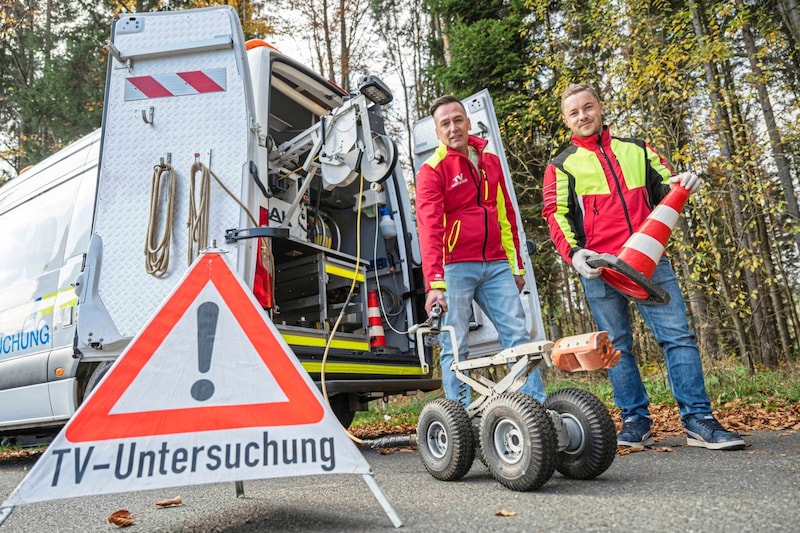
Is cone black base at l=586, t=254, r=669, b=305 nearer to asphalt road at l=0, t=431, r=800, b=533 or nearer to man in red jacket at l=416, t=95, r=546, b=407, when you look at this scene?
man in red jacket at l=416, t=95, r=546, b=407

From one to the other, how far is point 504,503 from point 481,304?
144cm

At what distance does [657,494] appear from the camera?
6.89 ft

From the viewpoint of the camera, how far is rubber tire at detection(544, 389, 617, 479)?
7.75 feet

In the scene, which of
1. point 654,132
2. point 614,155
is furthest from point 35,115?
point 614,155

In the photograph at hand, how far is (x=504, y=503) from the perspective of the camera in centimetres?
209

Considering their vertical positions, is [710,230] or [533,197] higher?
[533,197]

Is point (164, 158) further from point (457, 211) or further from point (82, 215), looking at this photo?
point (457, 211)

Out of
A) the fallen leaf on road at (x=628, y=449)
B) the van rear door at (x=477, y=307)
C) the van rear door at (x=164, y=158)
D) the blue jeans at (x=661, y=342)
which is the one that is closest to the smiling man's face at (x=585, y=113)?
the blue jeans at (x=661, y=342)

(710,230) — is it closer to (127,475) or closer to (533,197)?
(533,197)

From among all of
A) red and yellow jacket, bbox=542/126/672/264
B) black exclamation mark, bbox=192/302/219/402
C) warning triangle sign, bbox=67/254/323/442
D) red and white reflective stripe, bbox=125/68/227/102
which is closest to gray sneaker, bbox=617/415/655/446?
red and yellow jacket, bbox=542/126/672/264

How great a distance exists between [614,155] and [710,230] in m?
4.54

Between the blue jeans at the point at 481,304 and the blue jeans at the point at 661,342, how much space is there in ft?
1.54

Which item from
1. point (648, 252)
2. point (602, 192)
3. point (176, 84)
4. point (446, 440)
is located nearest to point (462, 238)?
point (602, 192)

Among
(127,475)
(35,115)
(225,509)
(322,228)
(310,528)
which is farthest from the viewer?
(35,115)
